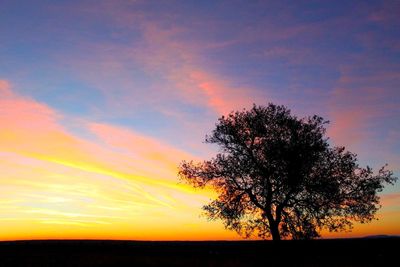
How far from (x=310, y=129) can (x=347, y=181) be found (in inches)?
239

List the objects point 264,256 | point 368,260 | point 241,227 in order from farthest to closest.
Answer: point 241,227 < point 264,256 < point 368,260

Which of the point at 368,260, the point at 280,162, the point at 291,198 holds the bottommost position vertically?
the point at 368,260

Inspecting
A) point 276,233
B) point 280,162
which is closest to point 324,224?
point 276,233

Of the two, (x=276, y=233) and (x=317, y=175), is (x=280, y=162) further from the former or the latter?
(x=276, y=233)

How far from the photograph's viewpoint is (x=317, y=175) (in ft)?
135

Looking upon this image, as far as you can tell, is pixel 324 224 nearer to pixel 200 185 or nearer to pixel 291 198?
pixel 291 198

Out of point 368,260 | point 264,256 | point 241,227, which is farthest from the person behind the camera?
point 241,227

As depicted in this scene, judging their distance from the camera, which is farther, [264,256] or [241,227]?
[241,227]

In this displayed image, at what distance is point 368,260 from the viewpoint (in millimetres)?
38281

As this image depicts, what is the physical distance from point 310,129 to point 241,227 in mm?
11962

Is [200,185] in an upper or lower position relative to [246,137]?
lower

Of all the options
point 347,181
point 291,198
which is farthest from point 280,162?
point 347,181

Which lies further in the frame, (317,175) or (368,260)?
(317,175)

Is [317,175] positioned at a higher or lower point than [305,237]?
higher
